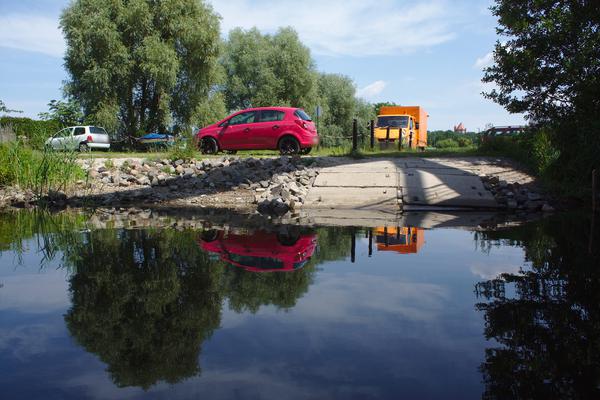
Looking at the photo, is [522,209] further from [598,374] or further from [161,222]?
[598,374]

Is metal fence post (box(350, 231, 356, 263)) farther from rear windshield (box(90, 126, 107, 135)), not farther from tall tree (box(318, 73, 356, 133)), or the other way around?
tall tree (box(318, 73, 356, 133))

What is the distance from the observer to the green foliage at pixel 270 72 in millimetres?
45875

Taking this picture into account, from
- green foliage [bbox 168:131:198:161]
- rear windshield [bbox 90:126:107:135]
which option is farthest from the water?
rear windshield [bbox 90:126:107:135]

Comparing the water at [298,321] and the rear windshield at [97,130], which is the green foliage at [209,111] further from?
the water at [298,321]

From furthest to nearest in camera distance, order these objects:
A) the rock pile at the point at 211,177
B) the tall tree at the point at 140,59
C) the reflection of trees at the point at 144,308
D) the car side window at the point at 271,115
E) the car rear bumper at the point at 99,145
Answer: the tall tree at the point at 140,59
the car rear bumper at the point at 99,145
the car side window at the point at 271,115
the rock pile at the point at 211,177
the reflection of trees at the point at 144,308

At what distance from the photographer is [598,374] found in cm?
279

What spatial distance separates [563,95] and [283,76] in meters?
35.3

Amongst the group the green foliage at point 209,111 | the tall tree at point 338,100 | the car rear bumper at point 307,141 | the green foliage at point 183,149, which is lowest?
the green foliage at point 183,149

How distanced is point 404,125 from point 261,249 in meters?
22.2

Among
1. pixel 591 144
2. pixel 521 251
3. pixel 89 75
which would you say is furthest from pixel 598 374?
pixel 89 75

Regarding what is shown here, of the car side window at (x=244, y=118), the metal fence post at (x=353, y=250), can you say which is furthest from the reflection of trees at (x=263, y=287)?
the car side window at (x=244, y=118)

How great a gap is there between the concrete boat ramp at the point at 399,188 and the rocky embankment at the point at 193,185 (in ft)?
2.05

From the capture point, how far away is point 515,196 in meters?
12.7

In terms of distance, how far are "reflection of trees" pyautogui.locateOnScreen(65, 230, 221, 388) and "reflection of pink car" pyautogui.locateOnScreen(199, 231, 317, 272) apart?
15.3 inches
